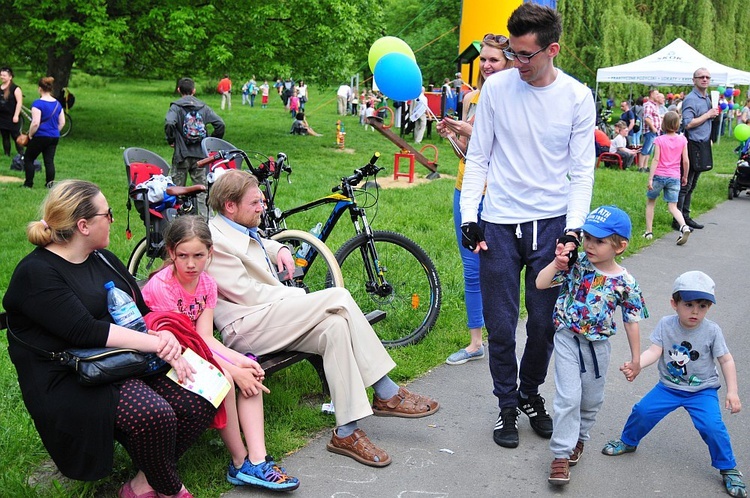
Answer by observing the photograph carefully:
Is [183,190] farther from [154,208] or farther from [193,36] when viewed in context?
[193,36]

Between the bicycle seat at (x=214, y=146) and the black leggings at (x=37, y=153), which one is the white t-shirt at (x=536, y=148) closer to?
the bicycle seat at (x=214, y=146)

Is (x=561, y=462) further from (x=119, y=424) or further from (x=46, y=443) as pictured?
(x=46, y=443)

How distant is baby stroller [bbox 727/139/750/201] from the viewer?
13352 millimetres

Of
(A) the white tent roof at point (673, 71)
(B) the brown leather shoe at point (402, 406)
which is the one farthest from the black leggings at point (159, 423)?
(A) the white tent roof at point (673, 71)

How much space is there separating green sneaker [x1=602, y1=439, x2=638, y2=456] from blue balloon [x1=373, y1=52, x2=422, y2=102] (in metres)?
3.93

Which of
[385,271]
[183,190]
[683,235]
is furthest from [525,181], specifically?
[683,235]

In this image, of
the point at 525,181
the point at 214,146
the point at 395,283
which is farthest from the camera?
the point at 214,146

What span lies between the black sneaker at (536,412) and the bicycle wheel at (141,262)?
320cm

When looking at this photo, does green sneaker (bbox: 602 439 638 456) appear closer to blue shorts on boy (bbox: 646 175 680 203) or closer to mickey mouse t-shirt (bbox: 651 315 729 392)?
mickey mouse t-shirt (bbox: 651 315 729 392)

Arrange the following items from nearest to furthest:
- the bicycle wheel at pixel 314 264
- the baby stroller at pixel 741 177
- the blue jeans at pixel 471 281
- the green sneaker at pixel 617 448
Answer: the green sneaker at pixel 617 448 → the blue jeans at pixel 471 281 → the bicycle wheel at pixel 314 264 → the baby stroller at pixel 741 177

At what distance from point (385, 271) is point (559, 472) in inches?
90.0

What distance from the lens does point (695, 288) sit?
3658 mm

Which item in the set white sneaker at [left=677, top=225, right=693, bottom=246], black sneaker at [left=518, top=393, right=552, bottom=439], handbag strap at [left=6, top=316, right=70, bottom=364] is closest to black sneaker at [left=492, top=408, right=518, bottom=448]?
black sneaker at [left=518, top=393, right=552, bottom=439]

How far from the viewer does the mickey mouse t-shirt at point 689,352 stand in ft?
12.3
